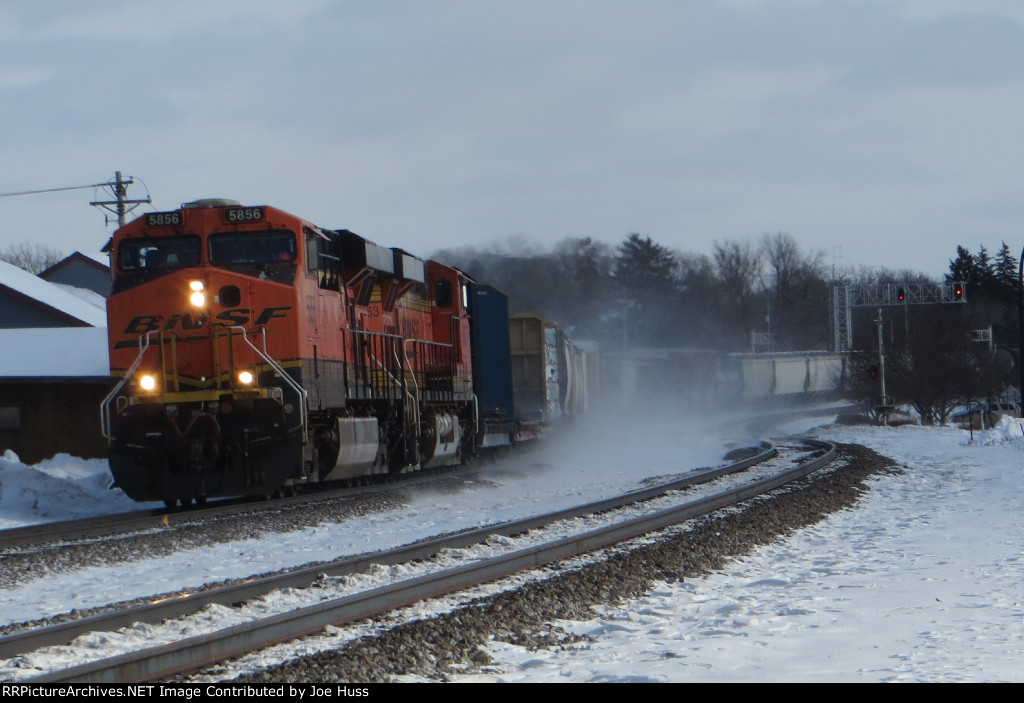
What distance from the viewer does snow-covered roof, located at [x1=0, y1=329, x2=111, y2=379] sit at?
72.0ft

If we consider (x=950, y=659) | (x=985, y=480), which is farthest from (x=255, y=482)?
(x=985, y=480)

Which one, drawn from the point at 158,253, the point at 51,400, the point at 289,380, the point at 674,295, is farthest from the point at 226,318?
the point at 674,295

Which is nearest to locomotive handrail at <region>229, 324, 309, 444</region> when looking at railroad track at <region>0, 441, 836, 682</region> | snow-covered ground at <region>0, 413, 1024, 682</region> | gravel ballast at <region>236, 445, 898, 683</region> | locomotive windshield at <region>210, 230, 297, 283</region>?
locomotive windshield at <region>210, 230, 297, 283</region>

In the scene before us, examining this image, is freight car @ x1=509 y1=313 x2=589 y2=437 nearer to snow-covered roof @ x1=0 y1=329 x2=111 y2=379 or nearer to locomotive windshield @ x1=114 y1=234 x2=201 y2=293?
snow-covered roof @ x1=0 y1=329 x2=111 y2=379

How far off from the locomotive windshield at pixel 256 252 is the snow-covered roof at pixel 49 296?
1871cm

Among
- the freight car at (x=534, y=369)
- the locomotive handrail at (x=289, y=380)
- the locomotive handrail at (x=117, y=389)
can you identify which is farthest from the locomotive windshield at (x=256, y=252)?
the freight car at (x=534, y=369)

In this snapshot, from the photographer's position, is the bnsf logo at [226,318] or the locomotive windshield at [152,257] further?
the locomotive windshield at [152,257]

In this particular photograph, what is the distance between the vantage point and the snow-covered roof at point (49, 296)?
3111 cm

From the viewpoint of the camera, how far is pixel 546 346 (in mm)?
26172

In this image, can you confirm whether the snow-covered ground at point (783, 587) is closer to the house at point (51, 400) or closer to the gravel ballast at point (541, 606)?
the gravel ballast at point (541, 606)

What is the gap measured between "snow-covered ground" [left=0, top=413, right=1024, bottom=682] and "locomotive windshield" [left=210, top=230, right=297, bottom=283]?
3.33 metres

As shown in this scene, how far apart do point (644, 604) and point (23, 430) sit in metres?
18.9

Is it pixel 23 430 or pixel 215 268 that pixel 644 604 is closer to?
pixel 215 268

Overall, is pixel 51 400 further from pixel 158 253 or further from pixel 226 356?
pixel 226 356
